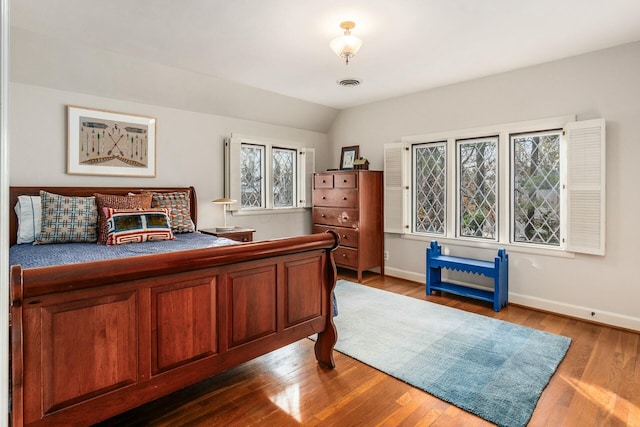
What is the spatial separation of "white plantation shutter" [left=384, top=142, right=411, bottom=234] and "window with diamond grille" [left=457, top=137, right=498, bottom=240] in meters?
0.66

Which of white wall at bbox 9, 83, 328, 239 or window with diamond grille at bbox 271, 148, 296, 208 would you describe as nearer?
white wall at bbox 9, 83, 328, 239

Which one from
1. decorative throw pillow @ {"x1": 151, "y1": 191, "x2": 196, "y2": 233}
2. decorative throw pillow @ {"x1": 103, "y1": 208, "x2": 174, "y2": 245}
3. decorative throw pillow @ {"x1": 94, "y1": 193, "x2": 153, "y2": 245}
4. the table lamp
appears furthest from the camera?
the table lamp

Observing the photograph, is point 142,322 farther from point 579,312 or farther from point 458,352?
point 579,312

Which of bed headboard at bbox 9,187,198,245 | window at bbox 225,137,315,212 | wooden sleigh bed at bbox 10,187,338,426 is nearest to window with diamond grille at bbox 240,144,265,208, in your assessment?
window at bbox 225,137,315,212

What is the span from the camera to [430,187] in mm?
4559

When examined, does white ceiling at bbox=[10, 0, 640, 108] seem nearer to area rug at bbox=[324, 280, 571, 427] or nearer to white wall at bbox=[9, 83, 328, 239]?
white wall at bbox=[9, 83, 328, 239]

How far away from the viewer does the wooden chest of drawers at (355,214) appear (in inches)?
184

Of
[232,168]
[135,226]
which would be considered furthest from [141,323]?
[232,168]

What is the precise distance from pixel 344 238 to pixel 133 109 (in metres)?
2.88

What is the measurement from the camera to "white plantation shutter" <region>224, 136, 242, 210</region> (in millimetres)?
4555

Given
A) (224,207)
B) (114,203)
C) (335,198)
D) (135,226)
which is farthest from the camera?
(335,198)

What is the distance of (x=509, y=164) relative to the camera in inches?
150

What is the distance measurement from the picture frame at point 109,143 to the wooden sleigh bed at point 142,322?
252 centimetres

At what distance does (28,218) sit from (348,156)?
150 inches
